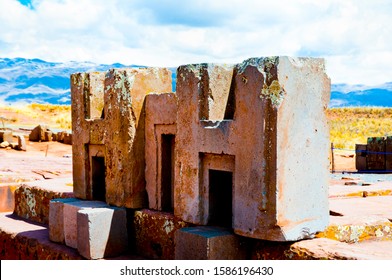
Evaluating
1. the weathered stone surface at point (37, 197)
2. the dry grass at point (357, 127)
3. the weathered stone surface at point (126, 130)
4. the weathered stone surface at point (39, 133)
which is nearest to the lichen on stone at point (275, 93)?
the weathered stone surface at point (126, 130)

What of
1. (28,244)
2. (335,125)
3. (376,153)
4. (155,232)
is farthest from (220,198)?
(335,125)

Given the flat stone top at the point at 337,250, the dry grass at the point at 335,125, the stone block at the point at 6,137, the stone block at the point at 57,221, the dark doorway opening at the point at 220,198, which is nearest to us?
the flat stone top at the point at 337,250

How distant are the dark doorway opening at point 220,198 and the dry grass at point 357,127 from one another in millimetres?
13991

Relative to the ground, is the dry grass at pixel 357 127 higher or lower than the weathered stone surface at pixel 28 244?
higher

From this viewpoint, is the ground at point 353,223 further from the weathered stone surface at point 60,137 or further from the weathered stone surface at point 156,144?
the weathered stone surface at point 60,137

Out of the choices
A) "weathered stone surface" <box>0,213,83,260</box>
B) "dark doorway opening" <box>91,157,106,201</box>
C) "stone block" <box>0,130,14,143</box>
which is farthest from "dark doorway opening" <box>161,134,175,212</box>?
"stone block" <box>0,130,14,143</box>

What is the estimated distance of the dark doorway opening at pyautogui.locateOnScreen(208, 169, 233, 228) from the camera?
4988 mm

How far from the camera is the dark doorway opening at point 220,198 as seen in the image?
499cm

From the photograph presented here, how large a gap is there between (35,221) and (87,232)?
2.44 m

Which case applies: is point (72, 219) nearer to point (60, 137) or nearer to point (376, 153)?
point (376, 153)

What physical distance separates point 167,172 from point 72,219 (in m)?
1.18
